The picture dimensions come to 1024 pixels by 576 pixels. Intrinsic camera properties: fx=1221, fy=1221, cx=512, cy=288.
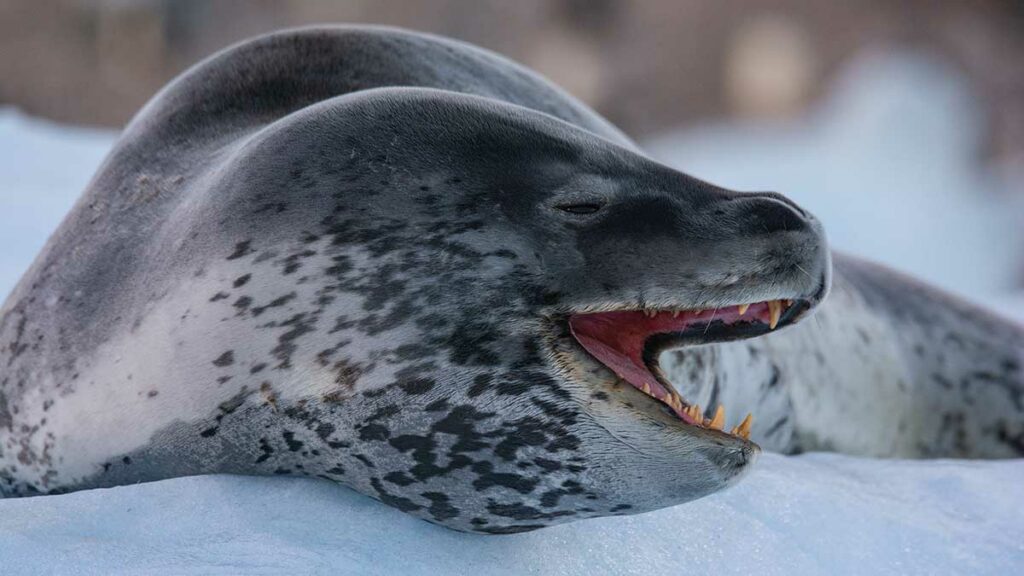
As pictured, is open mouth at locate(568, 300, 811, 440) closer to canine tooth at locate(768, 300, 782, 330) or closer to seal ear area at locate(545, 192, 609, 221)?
canine tooth at locate(768, 300, 782, 330)

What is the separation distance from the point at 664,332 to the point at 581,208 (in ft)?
0.66

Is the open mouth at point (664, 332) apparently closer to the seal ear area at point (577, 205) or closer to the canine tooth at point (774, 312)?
the canine tooth at point (774, 312)

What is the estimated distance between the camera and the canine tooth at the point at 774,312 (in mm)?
1656

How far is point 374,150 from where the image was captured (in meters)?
1.65

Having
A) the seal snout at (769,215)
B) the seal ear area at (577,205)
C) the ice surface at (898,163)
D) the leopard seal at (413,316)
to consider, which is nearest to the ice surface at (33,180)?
the leopard seal at (413,316)

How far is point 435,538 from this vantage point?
158 cm

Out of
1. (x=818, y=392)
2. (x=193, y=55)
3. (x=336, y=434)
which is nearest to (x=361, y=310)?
(x=336, y=434)

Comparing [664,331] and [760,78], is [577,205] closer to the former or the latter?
[664,331]

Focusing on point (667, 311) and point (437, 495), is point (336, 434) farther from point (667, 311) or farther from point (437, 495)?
point (667, 311)

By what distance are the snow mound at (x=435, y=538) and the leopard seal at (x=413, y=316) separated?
47 millimetres

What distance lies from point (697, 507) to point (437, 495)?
448 mm

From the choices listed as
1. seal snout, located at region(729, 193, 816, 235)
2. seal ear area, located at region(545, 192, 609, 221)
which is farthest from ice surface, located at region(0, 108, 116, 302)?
seal snout, located at region(729, 193, 816, 235)

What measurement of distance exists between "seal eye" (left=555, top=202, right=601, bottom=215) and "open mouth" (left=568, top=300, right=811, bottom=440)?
0.46 feet

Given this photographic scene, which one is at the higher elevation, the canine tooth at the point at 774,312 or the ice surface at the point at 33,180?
the ice surface at the point at 33,180
